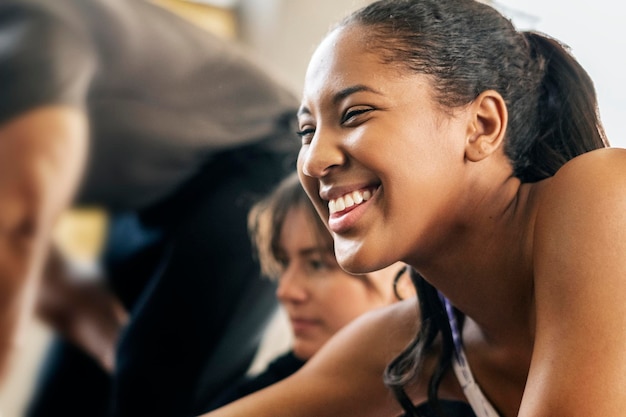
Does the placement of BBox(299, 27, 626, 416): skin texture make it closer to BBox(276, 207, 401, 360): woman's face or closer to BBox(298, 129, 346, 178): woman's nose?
BBox(298, 129, 346, 178): woman's nose

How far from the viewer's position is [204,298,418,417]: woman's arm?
2.60ft

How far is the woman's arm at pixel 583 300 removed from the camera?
1.75 feet

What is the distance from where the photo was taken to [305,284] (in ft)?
3.58

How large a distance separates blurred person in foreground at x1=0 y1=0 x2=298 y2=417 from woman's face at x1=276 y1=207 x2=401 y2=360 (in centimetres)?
7

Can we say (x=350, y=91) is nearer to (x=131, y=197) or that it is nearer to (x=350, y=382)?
(x=350, y=382)

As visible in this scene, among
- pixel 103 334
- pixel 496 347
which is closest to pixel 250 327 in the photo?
pixel 103 334

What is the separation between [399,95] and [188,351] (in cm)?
62

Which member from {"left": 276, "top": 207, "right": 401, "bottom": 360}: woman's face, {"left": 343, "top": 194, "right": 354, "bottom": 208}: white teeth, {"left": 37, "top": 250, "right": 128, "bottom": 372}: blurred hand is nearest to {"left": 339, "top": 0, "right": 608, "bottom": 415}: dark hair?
{"left": 343, "top": 194, "right": 354, "bottom": 208}: white teeth

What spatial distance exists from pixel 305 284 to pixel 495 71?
49 cm

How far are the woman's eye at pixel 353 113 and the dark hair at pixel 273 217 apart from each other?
424 millimetres

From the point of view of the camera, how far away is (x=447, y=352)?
0.79 metres

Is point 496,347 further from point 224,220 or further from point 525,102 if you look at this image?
point 224,220

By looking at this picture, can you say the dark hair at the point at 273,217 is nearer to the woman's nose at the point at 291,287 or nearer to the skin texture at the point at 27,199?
the woman's nose at the point at 291,287

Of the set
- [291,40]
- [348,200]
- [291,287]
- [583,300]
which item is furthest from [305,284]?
[583,300]
